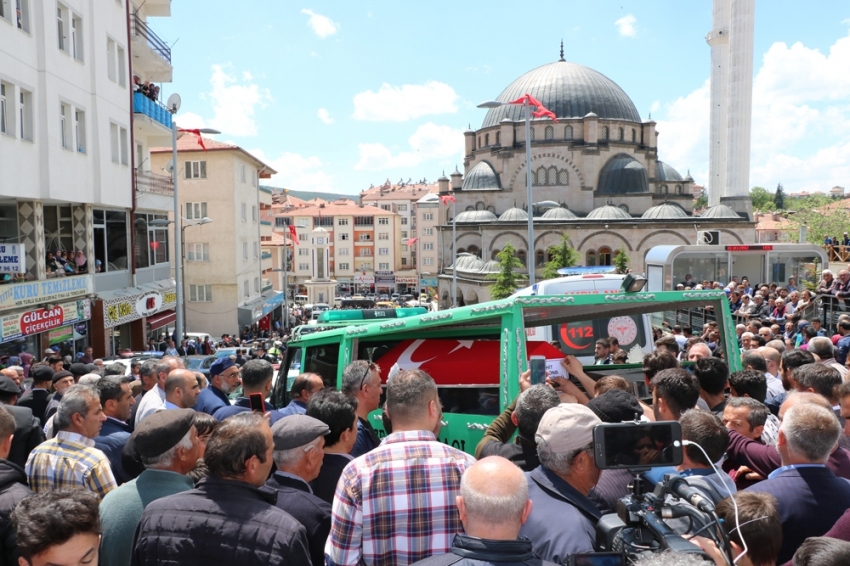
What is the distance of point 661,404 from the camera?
464 cm

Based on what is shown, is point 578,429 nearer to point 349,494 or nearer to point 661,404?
point 349,494

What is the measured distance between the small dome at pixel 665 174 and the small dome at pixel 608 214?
408 inches

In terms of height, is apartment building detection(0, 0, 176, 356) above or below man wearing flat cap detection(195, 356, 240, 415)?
above

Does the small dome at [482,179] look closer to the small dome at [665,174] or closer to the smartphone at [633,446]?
the small dome at [665,174]

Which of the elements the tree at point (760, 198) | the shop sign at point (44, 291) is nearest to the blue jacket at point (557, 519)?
the shop sign at point (44, 291)

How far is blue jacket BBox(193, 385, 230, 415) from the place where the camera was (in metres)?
6.27

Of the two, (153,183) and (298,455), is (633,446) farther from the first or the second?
(153,183)

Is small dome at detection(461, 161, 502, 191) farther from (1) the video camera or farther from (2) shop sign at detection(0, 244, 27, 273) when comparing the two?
(1) the video camera

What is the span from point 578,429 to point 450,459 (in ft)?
1.98

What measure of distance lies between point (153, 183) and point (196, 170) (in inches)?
536

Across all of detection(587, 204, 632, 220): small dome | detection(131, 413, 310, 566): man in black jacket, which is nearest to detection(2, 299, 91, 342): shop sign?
detection(131, 413, 310, 566): man in black jacket

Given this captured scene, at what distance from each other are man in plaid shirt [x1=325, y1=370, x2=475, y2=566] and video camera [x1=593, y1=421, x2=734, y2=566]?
30.2 inches

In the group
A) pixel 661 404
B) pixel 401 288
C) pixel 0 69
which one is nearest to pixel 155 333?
pixel 0 69

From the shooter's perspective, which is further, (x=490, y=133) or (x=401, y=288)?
(x=401, y=288)
